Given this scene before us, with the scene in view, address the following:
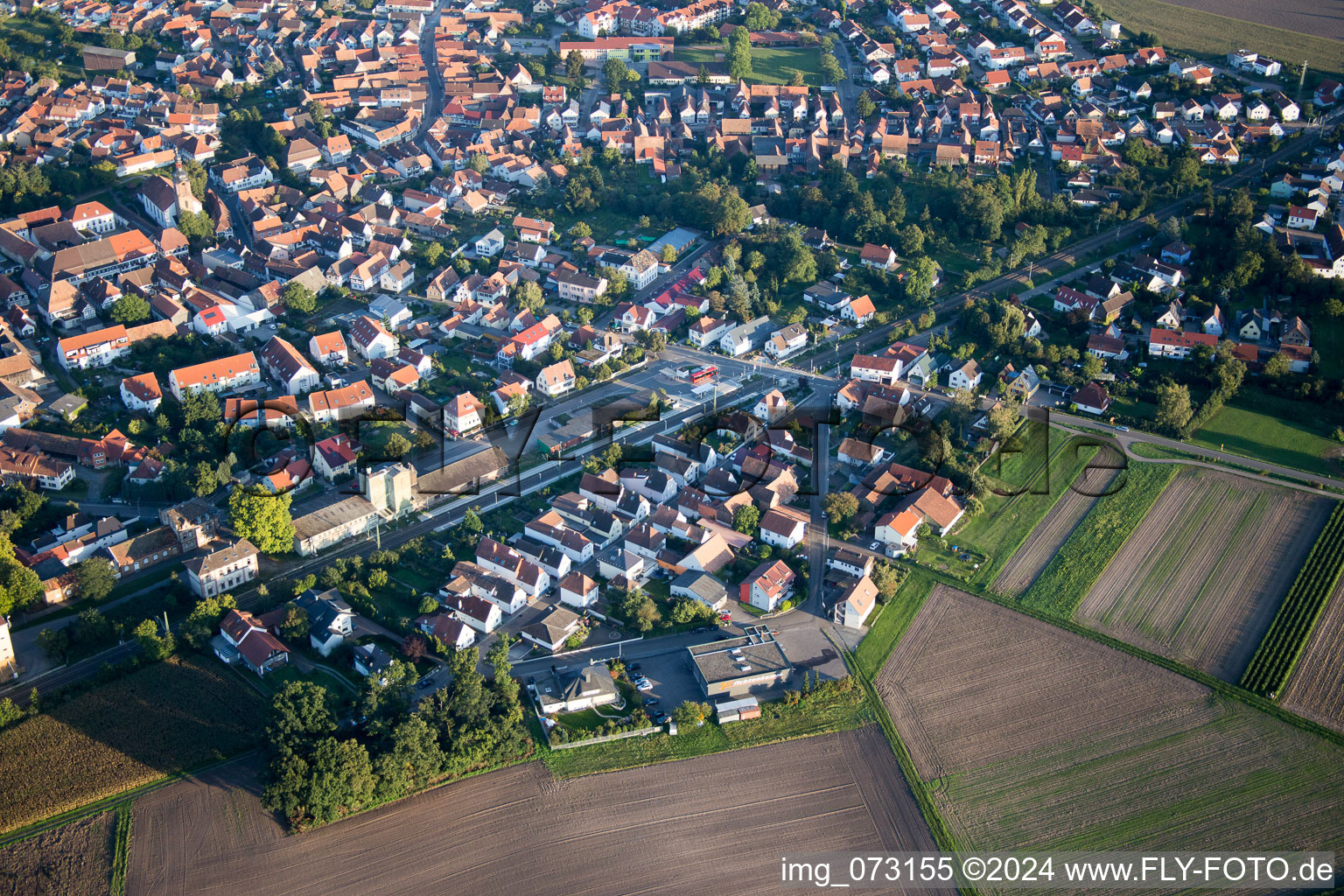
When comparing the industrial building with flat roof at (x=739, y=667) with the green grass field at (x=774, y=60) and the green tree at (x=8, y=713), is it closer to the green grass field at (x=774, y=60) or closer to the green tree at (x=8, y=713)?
the green tree at (x=8, y=713)

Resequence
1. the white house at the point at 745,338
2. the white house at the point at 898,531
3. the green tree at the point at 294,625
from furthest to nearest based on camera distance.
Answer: the white house at the point at 745,338 < the white house at the point at 898,531 < the green tree at the point at 294,625

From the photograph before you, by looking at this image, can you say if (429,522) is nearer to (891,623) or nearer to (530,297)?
(530,297)

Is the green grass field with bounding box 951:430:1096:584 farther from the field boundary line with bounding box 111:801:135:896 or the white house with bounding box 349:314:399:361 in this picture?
the field boundary line with bounding box 111:801:135:896

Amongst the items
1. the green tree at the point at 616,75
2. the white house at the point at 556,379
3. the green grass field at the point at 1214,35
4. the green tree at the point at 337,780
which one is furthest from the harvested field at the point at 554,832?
the green grass field at the point at 1214,35

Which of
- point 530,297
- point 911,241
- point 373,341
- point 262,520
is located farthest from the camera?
point 911,241

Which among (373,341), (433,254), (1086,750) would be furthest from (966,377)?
(433,254)

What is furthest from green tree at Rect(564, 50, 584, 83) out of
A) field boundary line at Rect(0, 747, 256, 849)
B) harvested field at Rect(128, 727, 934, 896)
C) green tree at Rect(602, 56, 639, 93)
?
harvested field at Rect(128, 727, 934, 896)
